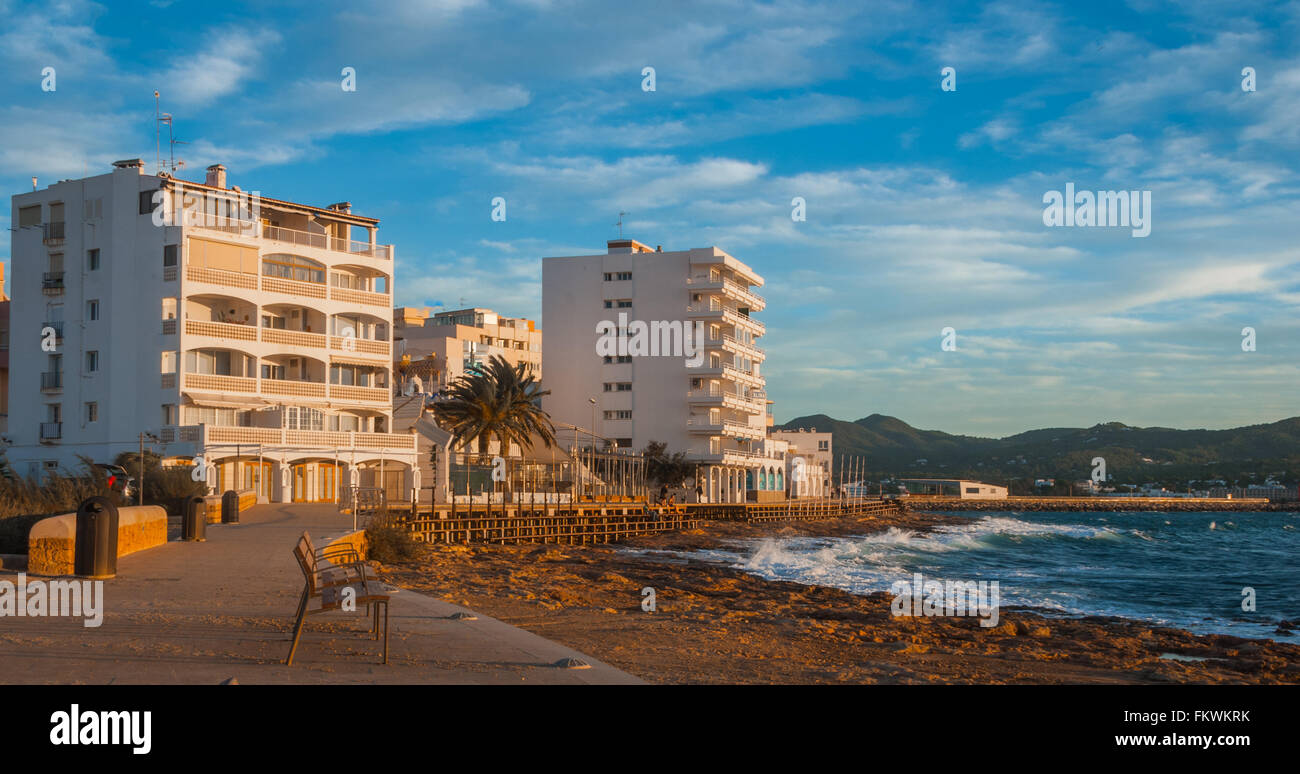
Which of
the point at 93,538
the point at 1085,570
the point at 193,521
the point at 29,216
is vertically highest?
the point at 29,216

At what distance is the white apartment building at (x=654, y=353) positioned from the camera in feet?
290

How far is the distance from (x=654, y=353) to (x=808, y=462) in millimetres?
33809

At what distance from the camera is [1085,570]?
145 ft

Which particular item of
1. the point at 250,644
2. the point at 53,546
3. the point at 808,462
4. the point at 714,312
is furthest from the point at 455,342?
the point at 250,644

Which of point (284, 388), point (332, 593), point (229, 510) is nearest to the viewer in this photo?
point (332, 593)

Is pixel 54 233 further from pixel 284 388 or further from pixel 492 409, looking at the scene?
pixel 492 409

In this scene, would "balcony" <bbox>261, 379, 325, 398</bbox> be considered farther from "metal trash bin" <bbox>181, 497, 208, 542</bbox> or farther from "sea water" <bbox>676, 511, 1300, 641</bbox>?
"metal trash bin" <bbox>181, 497, 208, 542</bbox>

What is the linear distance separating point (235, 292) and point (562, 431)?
36260 mm

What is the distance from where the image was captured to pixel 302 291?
57.1 meters

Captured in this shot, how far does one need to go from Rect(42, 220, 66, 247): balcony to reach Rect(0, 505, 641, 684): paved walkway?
4638 cm

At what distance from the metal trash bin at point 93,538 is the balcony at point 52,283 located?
4615 centimetres

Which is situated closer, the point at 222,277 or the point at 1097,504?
the point at 222,277

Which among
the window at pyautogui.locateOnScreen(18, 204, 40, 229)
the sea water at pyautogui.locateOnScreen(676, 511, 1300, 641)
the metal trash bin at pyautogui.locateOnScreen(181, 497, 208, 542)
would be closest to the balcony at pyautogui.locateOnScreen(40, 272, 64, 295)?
the window at pyautogui.locateOnScreen(18, 204, 40, 229)
